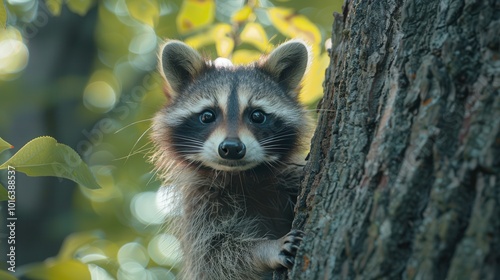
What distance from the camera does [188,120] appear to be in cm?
456

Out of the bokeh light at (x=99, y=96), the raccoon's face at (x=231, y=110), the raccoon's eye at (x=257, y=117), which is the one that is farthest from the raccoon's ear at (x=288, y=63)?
the bokeh light at (x=99, y=96)

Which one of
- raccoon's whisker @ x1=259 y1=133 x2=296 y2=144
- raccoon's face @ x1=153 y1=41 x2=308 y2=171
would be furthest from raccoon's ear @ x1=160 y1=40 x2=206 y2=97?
raccoon's whisker @ x1=259 y1=133 x2=296 y2=144

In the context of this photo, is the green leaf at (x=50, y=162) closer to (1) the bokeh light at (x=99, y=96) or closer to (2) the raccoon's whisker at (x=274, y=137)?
(2) the raccoon's whisker at (x=274, y=137)

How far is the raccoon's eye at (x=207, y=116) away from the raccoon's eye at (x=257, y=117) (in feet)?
0.95

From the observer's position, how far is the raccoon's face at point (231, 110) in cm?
412

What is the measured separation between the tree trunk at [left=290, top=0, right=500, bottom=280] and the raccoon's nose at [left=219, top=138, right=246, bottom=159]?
1.19 metres

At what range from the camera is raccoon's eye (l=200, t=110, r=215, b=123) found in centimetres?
445

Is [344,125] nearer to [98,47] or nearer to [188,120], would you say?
[188,120]

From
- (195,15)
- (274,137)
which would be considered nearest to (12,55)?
(195,15)

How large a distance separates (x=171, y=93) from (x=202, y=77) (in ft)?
1.01

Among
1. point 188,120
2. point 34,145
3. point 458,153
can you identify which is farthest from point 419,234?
point 188,120

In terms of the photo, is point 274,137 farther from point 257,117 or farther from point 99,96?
point 99,96

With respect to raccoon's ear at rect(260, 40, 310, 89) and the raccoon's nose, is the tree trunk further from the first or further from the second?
raccoon's ear at rect(260, 40, 310, 89)

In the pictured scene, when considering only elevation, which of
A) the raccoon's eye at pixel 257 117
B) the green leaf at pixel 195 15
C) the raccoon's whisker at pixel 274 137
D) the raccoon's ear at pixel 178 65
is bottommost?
the raccoon's whisker at pixel 274 137
